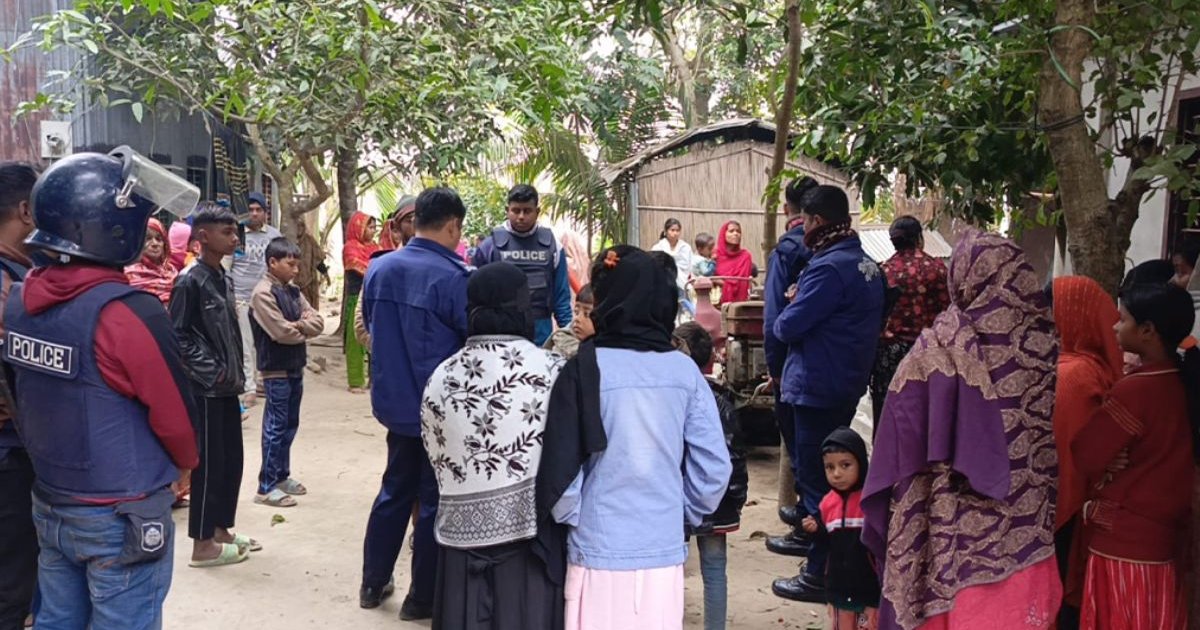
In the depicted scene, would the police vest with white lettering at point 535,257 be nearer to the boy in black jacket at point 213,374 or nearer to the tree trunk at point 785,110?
the tree trunk at point 785,110

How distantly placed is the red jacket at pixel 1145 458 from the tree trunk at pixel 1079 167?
632 millimetres

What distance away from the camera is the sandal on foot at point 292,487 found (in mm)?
6395

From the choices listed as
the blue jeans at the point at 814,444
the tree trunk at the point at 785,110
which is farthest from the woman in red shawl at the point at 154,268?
the blue jeans at the point at 814,444

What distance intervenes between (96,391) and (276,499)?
11.6 feet

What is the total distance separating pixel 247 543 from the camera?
529cm

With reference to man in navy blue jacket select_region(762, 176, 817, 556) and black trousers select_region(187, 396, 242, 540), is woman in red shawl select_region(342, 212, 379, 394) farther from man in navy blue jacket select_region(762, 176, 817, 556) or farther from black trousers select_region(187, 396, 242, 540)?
man in navy blue jacket select_region(762, 176, 817, 556)

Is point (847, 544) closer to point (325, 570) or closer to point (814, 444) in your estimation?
point (814, 444)

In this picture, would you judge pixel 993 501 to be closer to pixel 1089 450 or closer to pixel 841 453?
pixel 1089 450

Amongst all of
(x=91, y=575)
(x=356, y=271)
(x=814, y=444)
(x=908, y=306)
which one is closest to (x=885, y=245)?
(x=356, y=271)

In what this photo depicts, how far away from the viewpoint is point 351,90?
8391 mm

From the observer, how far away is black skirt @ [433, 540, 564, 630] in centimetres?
309

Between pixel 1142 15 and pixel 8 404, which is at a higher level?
pixel 1142 15

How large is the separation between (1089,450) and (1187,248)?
3.07m

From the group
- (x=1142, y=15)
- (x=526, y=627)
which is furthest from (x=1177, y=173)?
(x=526, y=627)
